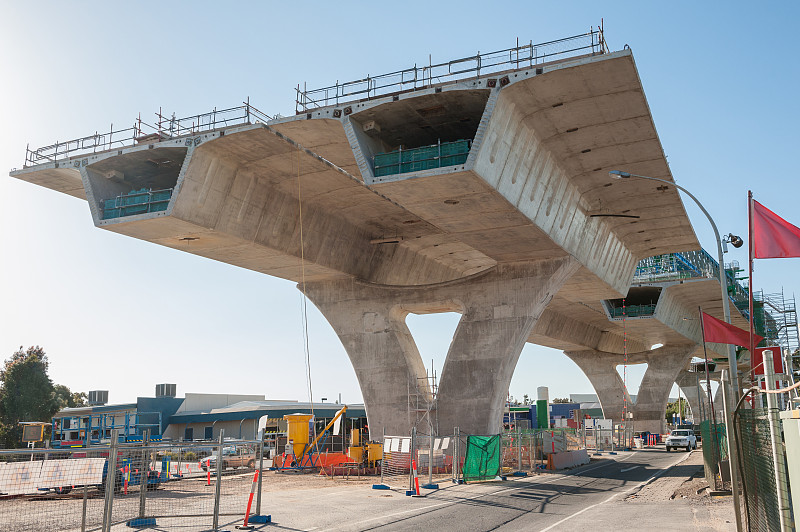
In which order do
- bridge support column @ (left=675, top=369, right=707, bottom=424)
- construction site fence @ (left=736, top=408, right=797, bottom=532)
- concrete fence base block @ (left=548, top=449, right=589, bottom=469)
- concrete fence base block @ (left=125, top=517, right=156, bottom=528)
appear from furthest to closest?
bridge support column @ (left=675, top=369, right=707, bottom=424), concrete fence base block @ (left=548, top=449, right=589, bottom=469), concrete fence base block @ (left=125, top=517, right=156, bottom=528), construction site fence @ (left=736, top=408, right=797, bottom=532)

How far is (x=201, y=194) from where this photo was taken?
30.2m

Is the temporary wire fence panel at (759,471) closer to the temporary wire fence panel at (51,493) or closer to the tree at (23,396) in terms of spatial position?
the temporary wire fence panel at (51,493)

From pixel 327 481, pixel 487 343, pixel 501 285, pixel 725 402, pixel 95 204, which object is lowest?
pixel 327 481

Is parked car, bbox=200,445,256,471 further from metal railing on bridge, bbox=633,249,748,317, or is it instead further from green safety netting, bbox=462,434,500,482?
metal railing on bridge, bbox=633,249,748,317

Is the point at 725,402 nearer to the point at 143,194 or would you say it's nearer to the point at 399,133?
the point at 399,133

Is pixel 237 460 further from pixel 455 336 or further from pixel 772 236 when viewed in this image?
pixel 772 236

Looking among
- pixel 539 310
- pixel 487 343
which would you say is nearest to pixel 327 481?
pixel 487 343

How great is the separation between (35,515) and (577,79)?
20.7m

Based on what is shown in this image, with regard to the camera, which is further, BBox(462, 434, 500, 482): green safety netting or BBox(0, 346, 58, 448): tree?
BBox(0, 346, 58, 448): tree

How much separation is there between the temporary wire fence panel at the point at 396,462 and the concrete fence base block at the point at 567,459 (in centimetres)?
777

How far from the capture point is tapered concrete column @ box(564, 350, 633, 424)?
83.4m

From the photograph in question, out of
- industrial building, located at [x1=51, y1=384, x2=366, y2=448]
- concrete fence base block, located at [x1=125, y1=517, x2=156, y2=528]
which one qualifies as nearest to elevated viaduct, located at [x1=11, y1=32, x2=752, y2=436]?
concrete fence base block, located at [x1=125, y1=517, x2=156, y2=528]

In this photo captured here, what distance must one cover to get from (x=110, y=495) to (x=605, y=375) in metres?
75.9

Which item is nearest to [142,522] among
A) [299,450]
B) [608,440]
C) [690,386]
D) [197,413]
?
[299,450]
